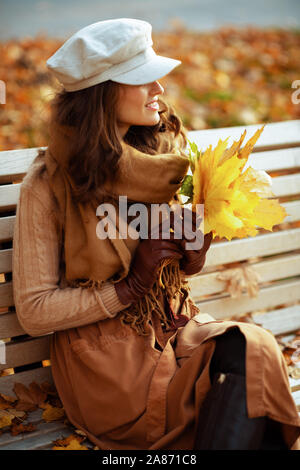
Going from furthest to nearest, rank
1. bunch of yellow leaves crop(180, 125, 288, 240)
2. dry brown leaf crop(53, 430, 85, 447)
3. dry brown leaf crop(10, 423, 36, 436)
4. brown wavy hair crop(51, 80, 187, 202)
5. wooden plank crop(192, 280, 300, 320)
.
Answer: wooden plank crop(192, 280, 300, 320), dry brown leaf crop(10, 423, 36, 436), dry brown leaf crop(53, 430, 85, 447), brown wavy hair crop(51, 80, 187, 202), bunch of yellow leaves crop(180, 125, 288, 240)

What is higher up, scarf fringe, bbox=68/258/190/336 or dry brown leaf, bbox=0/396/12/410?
scarf fringe, bbox=68/258/190/336

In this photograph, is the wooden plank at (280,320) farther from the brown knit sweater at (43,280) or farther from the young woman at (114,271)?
the brown knit sweater at (43,280)

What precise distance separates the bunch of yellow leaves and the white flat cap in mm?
342

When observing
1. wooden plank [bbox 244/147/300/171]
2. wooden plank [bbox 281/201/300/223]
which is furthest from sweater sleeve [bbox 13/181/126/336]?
wooden plank [bbox 281/201/300/223]

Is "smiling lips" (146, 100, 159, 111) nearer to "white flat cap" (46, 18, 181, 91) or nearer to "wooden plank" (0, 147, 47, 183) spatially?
"white flat cap" (46, 18, 181, 91)

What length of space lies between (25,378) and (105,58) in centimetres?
135

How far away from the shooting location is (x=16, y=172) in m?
2.27

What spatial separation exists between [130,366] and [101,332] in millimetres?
171

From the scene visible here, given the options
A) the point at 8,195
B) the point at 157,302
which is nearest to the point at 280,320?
the point at 157,302

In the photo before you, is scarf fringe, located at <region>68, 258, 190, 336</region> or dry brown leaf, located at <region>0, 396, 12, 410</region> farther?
dry brown leaf, located at <region>0, 396, 12, 410</region>

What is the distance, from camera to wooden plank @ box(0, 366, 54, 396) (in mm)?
2287

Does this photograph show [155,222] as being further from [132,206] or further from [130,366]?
[130,366]
